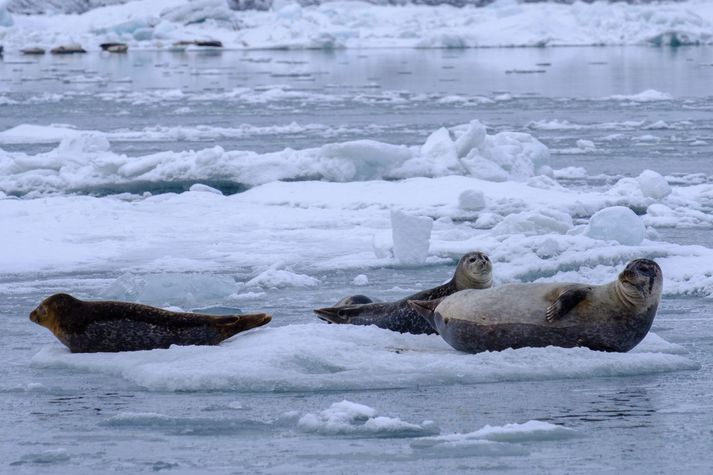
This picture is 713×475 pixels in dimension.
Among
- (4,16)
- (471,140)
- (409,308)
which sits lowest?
(471,140)

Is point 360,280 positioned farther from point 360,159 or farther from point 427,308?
point 360,159

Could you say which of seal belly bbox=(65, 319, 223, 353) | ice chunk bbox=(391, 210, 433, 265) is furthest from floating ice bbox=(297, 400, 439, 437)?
ice chunk bbox=(391, 210, 433, 265)

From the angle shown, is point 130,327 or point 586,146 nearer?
point 130,327

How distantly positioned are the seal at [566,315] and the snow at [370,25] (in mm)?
31635

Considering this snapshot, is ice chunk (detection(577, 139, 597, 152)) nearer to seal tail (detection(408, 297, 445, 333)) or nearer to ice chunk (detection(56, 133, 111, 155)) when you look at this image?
ice chunk (detection(56, 133, 111, 155))

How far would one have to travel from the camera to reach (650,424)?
→ 3.64 m

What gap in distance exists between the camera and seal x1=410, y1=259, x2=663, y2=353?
4.34m

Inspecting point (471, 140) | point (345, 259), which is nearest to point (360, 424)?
point (345, 259)

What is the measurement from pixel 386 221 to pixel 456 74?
59.8 ft

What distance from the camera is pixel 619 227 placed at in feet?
24.0

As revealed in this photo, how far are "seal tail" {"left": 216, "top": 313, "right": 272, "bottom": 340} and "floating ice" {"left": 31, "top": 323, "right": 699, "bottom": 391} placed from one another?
9 centimetres

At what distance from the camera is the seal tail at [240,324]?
15.6 feet

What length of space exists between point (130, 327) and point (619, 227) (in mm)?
3512

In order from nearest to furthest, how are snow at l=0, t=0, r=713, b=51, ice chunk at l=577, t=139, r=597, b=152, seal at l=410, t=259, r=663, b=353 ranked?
seal at l=410, t=259, r=663, b=353, ice chunk at l=577, t=139, r=597, b=152, snow at l=0, t=0, r=713, b=51
